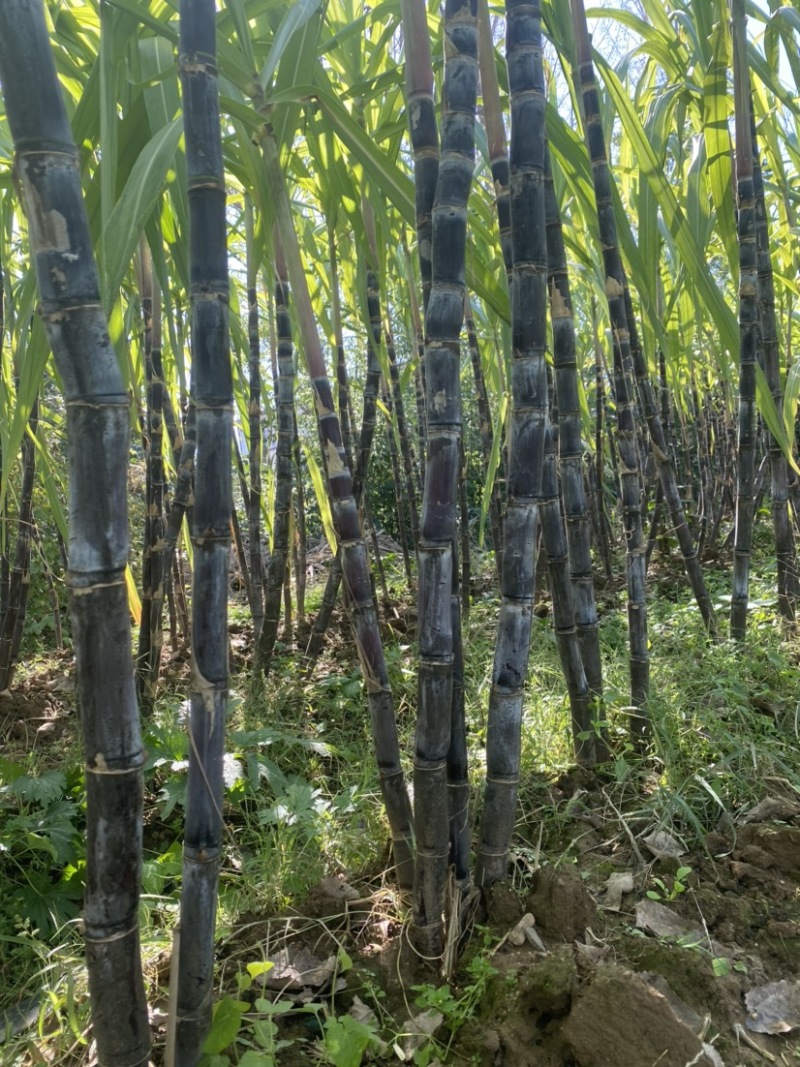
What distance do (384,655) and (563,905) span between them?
0.54 metres

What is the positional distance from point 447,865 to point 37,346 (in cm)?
89

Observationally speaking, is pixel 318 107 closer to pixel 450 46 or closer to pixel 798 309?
pixel 450 46

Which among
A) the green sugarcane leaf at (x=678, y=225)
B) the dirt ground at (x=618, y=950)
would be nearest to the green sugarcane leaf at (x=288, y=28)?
the green sugarcane leaf at (x=678, y=225)

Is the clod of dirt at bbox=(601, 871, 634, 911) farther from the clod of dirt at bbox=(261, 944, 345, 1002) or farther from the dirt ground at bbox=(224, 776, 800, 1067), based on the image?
the clod of dirt at bbox=(261, 944, 345, 1002)

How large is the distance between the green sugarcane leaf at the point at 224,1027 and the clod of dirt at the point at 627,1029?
0.39 m

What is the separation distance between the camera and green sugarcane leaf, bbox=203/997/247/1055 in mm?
899

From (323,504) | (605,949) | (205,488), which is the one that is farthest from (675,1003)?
(323,504)

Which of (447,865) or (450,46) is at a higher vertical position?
(450,46)

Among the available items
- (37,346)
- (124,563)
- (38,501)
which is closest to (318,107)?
(37,346)

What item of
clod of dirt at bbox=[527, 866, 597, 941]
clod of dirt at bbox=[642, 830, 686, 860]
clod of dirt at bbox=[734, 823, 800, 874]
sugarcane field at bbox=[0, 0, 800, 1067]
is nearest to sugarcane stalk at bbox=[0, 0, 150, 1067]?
sugarcane field at bbox=[0, 0, 800, 1067]

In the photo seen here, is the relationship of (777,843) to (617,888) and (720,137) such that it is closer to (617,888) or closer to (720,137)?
(617,888)

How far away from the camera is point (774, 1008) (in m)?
1.01

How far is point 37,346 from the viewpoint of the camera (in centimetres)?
99

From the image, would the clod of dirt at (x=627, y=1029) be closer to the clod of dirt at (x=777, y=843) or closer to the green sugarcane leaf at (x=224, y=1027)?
the green sugarcane leaf at (x=224, y=1027)
